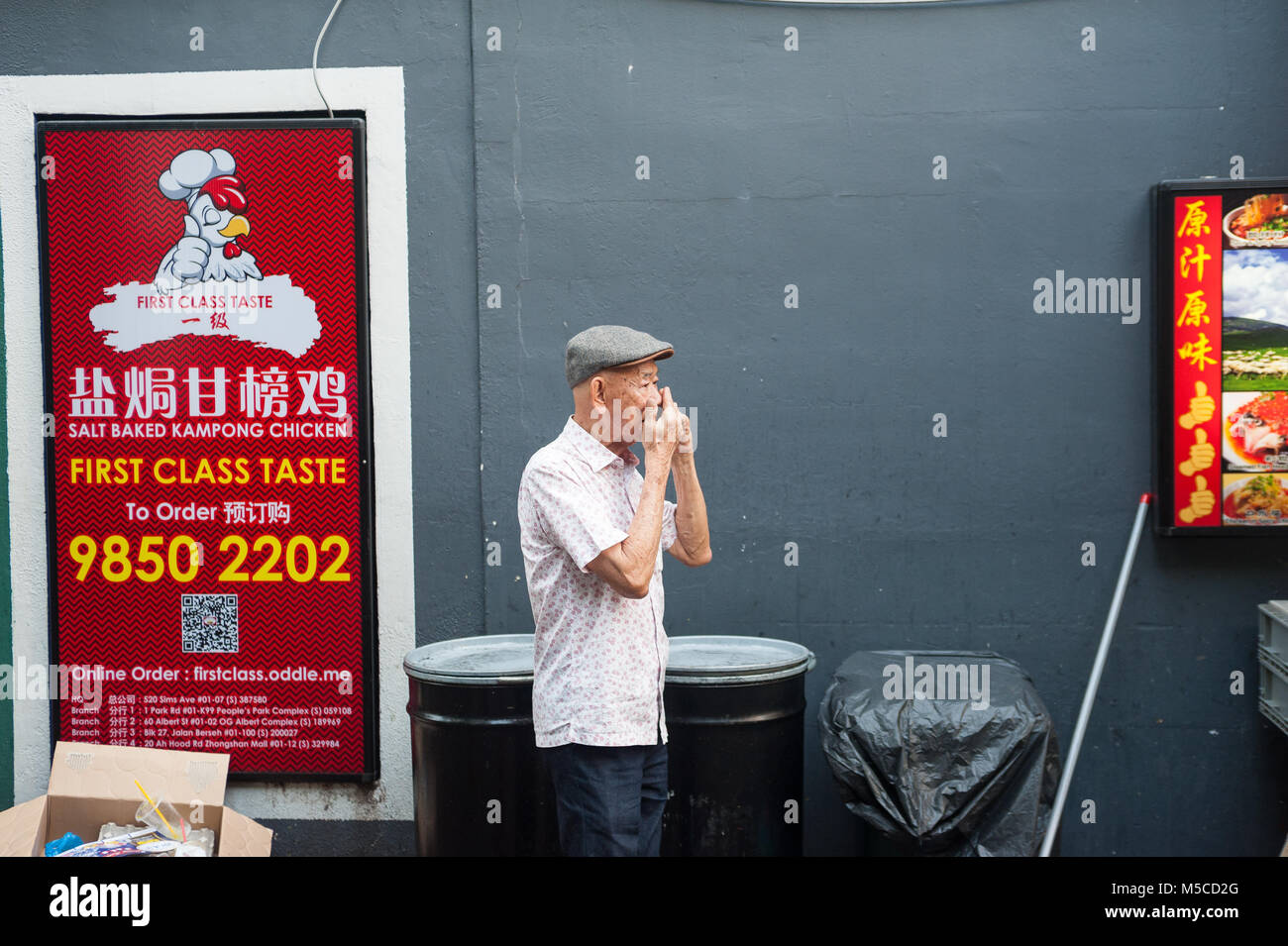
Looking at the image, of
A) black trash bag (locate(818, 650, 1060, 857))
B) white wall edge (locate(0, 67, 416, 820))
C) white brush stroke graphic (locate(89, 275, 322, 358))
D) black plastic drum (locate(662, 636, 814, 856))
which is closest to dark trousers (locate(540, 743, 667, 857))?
black plastic drum (locate(662, 636, 814, 856))

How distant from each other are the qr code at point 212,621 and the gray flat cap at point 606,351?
8.18 feet

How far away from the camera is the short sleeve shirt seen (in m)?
2.96

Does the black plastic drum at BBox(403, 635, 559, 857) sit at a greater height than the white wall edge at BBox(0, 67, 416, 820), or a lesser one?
lesser

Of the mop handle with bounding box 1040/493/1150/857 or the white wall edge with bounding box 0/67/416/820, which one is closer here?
the mop handle with bounding box 1040/493/1150/857

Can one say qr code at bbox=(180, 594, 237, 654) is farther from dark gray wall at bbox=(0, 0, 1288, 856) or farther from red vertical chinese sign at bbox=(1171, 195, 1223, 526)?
red vertical chinese sign at bbox=(1171, 195, 1223, 526)

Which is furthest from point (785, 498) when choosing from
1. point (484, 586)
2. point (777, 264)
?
point (484, 586)

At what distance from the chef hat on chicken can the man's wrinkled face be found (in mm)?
2597

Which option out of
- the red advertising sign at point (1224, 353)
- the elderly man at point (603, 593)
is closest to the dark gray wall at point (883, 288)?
the red advertising sign at point (1224, 353)

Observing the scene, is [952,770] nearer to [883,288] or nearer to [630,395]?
[630,395]

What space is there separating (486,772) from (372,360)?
1.94 metres

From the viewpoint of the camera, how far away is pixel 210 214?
4.75 metres

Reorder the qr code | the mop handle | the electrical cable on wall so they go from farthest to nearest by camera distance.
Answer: the qr code
the electrical cable on wall
the mop handle

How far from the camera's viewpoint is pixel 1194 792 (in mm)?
4602

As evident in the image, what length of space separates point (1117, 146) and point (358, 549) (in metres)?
3.69
